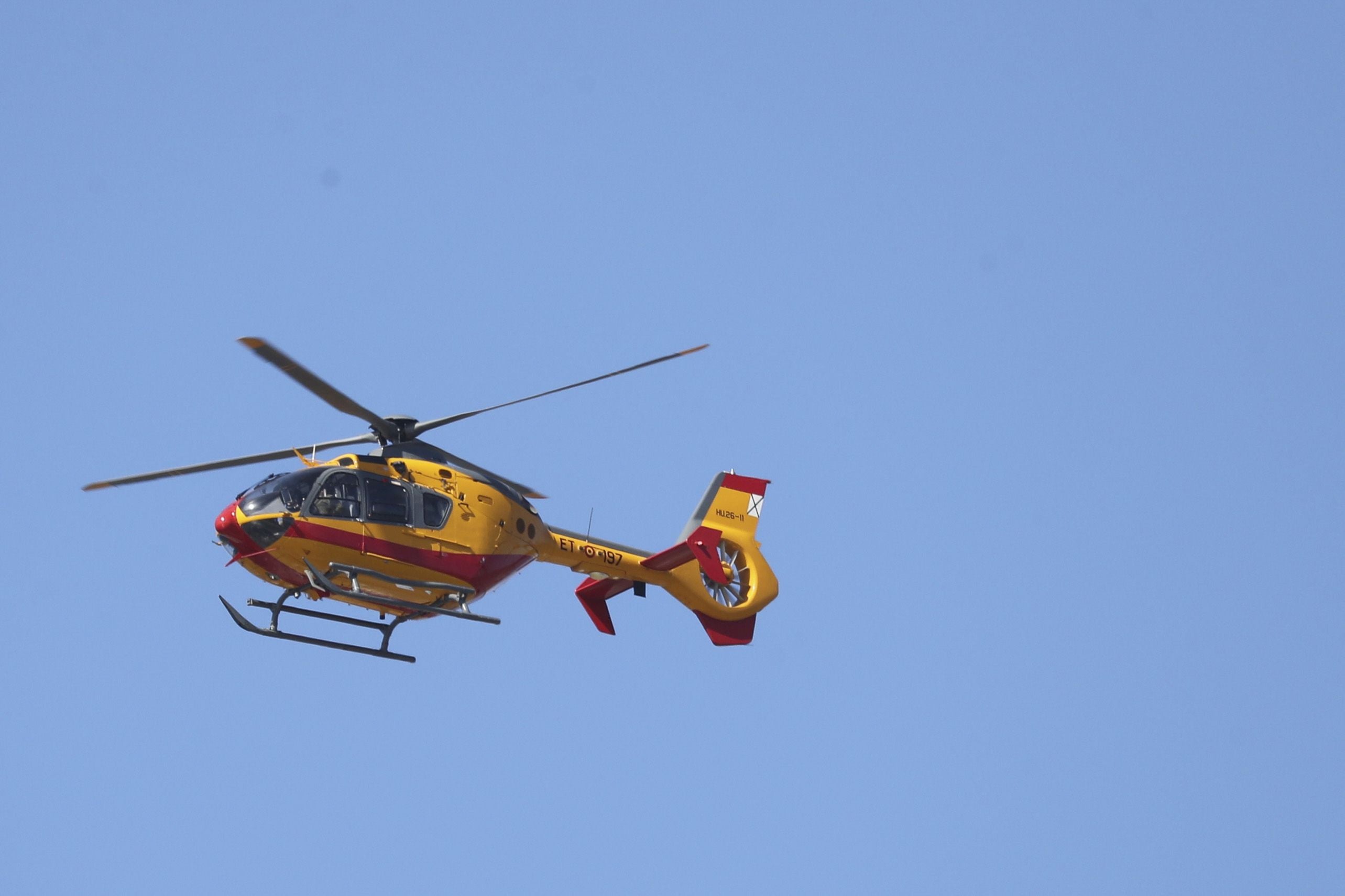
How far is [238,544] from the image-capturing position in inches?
853

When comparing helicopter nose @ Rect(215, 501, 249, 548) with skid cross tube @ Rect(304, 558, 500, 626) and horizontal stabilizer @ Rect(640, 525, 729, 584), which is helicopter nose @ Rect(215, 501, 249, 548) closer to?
skid cross tube @ Rect(304, 558, 500, 626)

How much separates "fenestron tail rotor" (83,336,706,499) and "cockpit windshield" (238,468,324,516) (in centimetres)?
81

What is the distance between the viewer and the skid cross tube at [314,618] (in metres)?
21.5

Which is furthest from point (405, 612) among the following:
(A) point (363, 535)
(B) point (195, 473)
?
(B) point (195, 473)

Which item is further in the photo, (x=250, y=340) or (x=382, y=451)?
(x=382, y=451)

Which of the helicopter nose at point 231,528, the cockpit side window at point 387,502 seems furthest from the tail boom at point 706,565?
the helicopter nose at point 231,528

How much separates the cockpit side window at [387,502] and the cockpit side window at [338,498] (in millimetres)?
169

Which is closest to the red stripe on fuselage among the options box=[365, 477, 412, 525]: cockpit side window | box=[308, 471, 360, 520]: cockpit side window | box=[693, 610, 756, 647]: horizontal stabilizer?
box=[308, 471, 360, 520]: cockpit side window

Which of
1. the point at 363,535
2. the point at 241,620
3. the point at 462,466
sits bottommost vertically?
the point at 241,620

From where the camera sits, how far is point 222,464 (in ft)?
74.1

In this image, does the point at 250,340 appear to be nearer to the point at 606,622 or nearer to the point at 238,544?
the point at 238,544

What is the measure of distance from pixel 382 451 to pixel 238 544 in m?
2.04

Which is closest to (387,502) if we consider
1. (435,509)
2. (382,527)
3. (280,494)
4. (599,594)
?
(382,527)

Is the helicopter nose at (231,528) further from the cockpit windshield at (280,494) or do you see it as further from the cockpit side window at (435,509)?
the cockpit side window at (435,509)
